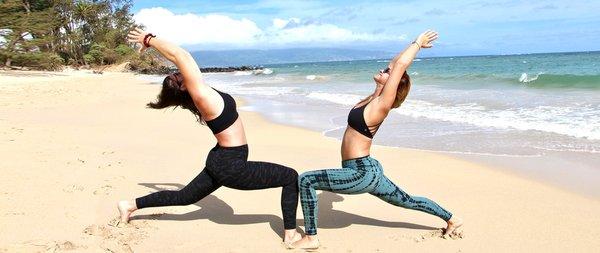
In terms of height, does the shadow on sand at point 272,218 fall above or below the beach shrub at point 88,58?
above

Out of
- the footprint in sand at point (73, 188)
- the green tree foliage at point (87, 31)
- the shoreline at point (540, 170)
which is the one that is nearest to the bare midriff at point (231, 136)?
the footprint in sand at point (73, 188)

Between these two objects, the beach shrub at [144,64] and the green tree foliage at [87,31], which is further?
the beach shrub at [144,64]

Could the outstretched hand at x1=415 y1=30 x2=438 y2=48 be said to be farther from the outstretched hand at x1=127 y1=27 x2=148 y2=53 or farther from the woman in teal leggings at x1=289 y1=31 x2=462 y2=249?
the outstretched hand at x1=127 y1=27 x2=148 y2=53

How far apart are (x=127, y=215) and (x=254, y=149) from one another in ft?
12.7

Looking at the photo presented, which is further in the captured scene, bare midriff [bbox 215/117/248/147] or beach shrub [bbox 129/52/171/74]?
beach shrub [bbox 129/52/171/74]

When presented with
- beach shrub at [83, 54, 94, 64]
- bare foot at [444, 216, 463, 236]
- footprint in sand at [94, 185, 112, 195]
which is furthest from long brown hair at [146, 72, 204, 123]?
beach shrub at [83, 54, 94, 64]

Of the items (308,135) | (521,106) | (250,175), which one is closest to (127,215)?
(250,175)

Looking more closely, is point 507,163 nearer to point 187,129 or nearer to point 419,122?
point 419,122

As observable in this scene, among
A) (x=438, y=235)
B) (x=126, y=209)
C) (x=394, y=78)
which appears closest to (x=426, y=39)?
(x=394, y=78)

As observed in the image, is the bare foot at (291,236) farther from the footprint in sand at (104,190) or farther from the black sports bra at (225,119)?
the footprint in sand at (104,190)

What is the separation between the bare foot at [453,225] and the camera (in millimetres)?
4070

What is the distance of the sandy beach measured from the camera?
4000 millimetres

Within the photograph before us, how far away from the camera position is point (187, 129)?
34.3 ft

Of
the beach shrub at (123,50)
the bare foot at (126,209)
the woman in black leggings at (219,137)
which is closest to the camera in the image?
the woman in black leggings at (219,137)
